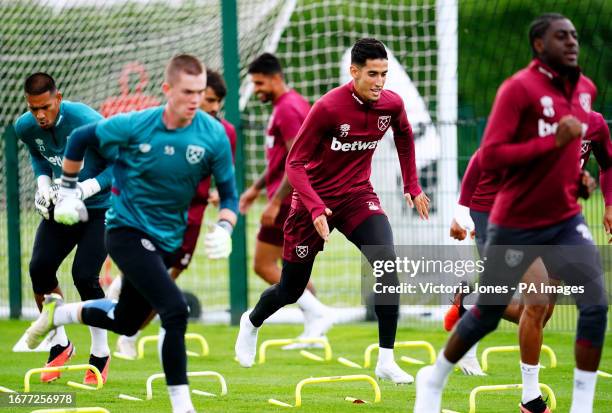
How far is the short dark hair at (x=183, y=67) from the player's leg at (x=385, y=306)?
193 centimetres

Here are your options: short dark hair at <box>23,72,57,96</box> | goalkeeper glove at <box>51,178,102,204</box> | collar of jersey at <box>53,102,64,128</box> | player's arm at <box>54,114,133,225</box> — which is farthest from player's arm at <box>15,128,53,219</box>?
player's arm at <box>54,114,133,225</box>

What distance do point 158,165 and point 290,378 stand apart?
312 cm

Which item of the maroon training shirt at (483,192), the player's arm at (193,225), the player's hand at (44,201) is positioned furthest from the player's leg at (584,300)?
the player's arm at (193,225)

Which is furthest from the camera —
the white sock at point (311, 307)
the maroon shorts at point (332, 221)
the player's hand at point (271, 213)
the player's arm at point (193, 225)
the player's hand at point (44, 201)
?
the white sock at point (311, 307)

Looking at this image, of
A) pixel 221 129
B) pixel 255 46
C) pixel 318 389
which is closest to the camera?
pixel 221 129

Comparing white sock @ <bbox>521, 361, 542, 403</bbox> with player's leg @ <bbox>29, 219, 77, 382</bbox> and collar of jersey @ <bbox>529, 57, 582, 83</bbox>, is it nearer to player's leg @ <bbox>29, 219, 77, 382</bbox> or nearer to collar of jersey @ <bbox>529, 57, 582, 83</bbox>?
collar of jersey @ <bbox>529, 57, 582, 83</bbox>

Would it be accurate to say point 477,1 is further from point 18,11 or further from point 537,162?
point 537,162

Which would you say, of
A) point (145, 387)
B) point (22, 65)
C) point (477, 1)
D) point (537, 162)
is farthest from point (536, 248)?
point (22, 65)

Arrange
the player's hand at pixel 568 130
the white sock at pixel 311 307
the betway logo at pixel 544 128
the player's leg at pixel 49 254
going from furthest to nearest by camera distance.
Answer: the white sock at pixel 311 307, the player's leg at pixel 49 254, the betway logo at pixel 544 128, the player's hand at pixel 568 130

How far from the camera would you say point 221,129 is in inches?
278

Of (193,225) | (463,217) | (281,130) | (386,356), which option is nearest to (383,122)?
(463,217)

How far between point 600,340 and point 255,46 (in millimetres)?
8494

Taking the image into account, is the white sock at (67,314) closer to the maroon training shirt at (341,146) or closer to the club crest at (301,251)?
the club crest at (301,251)

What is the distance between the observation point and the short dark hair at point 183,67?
6930mm
